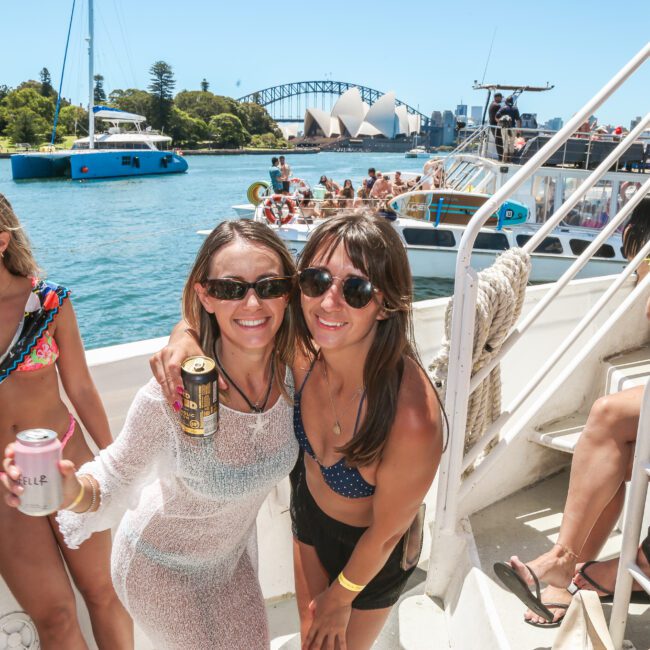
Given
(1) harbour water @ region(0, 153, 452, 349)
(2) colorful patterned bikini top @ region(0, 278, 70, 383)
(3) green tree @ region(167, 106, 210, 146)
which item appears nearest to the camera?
(2) colorful patterned bikini top @ region(0, 278, 70, 383)

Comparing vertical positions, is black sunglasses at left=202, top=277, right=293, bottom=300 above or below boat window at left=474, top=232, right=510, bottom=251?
above

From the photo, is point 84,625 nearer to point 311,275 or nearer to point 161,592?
point 161,592

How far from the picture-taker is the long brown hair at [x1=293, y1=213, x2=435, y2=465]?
1.36m

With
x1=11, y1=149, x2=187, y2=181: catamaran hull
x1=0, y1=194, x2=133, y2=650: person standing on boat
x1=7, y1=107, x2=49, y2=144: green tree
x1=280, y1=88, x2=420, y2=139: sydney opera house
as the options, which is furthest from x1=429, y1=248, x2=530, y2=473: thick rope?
x1=280, y1=88, x2=420, y2=139: sydney opera house

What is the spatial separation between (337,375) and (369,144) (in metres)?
97.2

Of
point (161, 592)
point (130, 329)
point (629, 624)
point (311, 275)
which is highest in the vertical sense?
point (311, 275)

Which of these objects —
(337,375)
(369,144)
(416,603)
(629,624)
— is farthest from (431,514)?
(369,144)

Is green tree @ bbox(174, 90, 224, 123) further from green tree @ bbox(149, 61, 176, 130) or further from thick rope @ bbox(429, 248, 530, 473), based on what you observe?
thick rope @ bbox(429, 248, 530, 473)

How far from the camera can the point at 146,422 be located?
1.29 metres

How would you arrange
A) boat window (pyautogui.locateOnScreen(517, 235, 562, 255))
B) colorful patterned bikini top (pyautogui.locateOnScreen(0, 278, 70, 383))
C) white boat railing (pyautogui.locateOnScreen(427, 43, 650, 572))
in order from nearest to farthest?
colorful patterned bikini top (pyautogui.locateOnScreen(0, 278, 70, 383)), white boat railing (pyautogui.locateOnScreen(427, 43, 650, 572)), boat window (pyautogui.locateOnScreen(517, 235, 562, 255))

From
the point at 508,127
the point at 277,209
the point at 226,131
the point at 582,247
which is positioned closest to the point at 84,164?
the point at 277,209

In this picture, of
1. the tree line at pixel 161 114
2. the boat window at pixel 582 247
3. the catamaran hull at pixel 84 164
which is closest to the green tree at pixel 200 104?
the tree line at pixel 161 114

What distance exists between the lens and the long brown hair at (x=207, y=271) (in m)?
1.43

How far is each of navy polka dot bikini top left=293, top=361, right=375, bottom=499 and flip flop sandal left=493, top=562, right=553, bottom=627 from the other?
1.95ft
